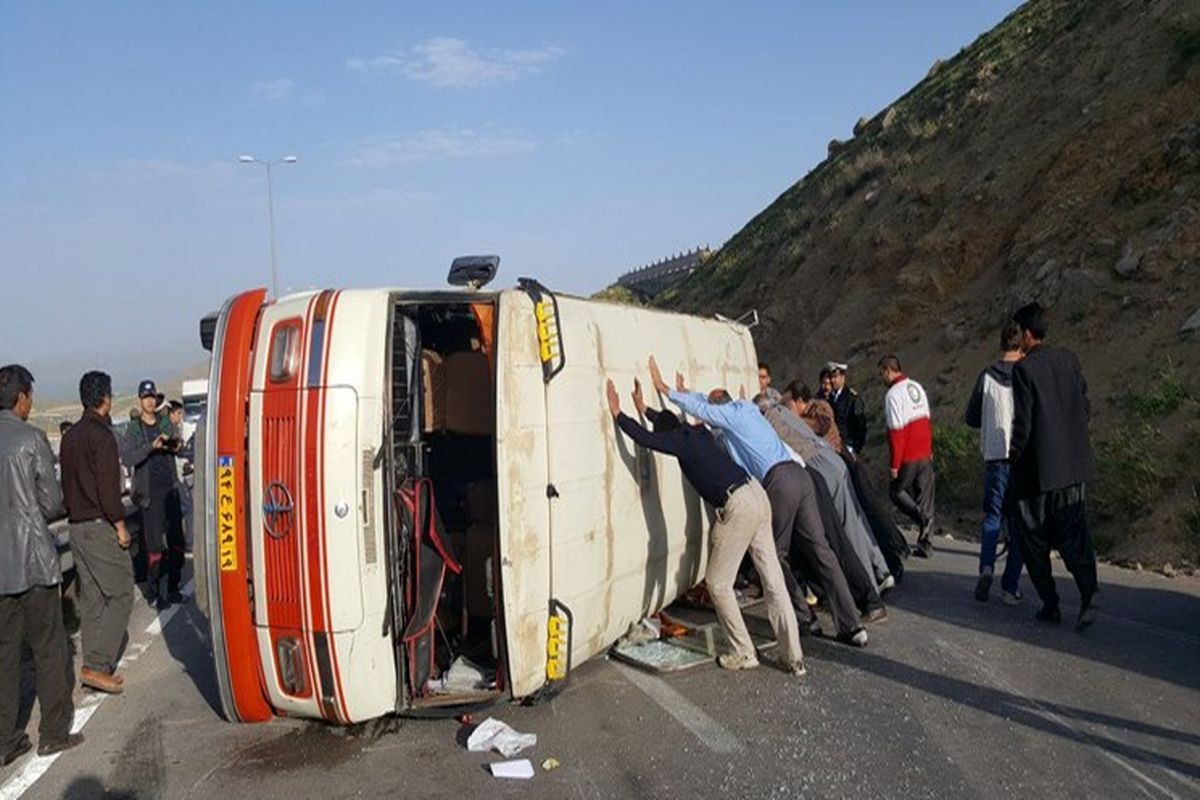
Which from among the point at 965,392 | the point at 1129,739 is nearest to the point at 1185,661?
the point at 1129,739

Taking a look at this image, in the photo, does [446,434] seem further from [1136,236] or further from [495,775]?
[1136,236]

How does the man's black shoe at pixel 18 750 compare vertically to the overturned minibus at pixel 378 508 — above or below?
below

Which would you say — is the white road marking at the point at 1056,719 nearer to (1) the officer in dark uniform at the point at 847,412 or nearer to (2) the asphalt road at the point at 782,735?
(2) the asphalt road at the point at 782,735

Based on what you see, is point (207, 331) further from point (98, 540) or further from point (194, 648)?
point (194, 648)

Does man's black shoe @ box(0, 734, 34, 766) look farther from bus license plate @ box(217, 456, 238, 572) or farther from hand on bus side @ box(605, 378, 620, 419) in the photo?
hand on bus side @ box(605, 378, 620, 419)

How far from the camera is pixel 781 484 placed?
6.40 metres

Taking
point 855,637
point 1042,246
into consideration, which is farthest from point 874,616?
point 1042,246

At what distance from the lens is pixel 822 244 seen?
23.0 meters

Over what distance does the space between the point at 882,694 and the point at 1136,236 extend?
1051 centimetres

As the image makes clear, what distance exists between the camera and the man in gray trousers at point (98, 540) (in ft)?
20.3

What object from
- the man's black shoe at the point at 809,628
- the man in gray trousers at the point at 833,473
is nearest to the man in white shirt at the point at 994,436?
the man in gray trousers at the point at 833,473

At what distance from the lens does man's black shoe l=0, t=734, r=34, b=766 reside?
5039mm

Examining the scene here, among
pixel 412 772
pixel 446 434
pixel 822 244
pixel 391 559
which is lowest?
pixel 412 772

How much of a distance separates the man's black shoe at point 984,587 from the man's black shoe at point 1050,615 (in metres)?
0.59
